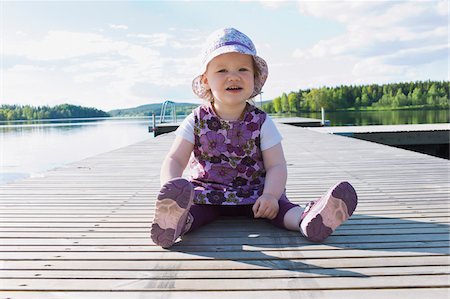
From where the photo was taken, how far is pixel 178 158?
247cm

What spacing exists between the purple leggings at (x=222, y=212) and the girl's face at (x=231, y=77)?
0.58 meters

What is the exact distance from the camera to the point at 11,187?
3666 millimetres

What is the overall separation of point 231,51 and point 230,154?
22.5 inches

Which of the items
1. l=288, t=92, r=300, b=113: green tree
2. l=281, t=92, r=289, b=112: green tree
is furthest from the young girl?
l=281, t=92, r=289, b=112: green tree

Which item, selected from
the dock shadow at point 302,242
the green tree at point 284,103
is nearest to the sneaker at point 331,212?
the dock shadow at point 302,242

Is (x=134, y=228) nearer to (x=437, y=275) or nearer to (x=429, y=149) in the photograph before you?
(x=437, y=275)

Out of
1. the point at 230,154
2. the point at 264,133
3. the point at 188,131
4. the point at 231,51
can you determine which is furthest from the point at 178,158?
the point at 231,51

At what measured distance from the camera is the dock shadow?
176 centimetres

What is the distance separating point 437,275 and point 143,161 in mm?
4461

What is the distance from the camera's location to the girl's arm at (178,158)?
2422 millimetres

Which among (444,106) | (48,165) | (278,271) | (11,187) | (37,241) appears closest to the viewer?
(278,271)

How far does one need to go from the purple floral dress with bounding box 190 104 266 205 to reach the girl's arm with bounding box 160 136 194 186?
0.24 ft

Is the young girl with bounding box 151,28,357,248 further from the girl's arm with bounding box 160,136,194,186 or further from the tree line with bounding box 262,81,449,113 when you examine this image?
the tree line with bounding box 262,81,449,113

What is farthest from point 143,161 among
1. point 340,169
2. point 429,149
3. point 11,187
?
point 429,149
